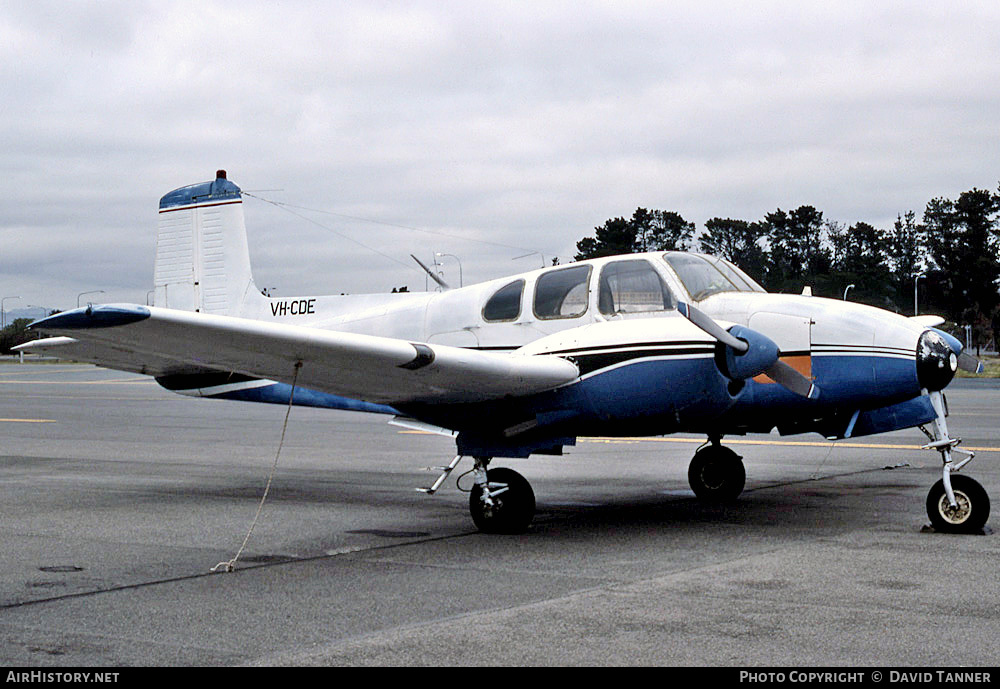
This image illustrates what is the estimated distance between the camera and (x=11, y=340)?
9362 cm

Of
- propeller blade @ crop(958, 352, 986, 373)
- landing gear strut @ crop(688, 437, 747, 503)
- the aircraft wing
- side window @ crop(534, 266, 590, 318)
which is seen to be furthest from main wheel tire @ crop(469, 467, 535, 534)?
propeller blade @ crop(958, 352, 986, 373)

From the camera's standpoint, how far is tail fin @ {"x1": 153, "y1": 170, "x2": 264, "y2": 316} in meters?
12.9

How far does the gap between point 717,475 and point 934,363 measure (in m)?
3.21

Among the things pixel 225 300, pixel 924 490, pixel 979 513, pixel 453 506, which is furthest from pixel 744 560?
pixel 225 300

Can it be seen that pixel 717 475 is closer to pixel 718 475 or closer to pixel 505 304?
pixel 718 475

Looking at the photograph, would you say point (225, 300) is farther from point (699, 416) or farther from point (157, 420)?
point (157, 420)

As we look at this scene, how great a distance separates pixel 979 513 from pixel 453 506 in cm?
509

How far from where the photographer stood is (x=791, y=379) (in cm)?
897

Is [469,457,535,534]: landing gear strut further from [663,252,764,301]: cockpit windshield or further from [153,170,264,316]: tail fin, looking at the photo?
[153,170,264,316]: tail fin

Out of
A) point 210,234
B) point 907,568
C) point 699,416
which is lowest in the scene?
point 907,568

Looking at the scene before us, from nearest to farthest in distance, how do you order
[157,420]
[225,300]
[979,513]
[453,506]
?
[979,513], [453,506], [225,300], [157,420]

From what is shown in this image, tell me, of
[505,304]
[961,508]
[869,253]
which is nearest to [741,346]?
[961,508]

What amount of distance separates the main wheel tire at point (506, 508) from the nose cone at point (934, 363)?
346cm

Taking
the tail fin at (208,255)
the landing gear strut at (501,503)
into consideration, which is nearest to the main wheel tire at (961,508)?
the landing gear strut at (501,503)
